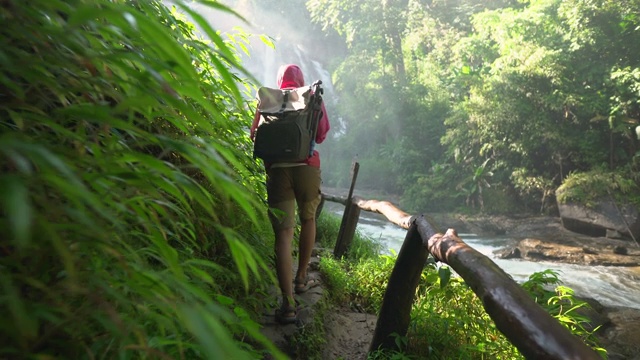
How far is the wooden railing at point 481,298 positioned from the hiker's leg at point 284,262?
1.89ft

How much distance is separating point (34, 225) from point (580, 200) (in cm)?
1644

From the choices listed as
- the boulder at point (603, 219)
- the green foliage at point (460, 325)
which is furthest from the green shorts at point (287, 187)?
the boulder at point (603, 219)

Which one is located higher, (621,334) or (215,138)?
(215,138)

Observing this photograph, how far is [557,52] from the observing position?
16172 mm

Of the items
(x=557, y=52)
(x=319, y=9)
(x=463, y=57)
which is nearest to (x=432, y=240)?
(x=557, y=52)

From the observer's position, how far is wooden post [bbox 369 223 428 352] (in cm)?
238

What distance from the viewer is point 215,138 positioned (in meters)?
1.52

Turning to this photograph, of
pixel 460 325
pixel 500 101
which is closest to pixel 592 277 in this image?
pixel 460 325

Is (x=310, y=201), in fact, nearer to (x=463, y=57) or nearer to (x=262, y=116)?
(x=262, y=116)

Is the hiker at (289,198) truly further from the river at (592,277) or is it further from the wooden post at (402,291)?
the river at (592,277)

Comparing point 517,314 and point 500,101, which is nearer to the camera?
point 517,314

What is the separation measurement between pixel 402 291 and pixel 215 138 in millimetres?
1456

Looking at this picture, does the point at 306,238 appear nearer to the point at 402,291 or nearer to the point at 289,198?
the point at 289,198

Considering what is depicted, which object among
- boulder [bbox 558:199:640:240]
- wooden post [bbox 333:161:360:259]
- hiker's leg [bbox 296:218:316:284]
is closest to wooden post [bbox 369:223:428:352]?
hiker's leg [bbox 296:218:316:284]
